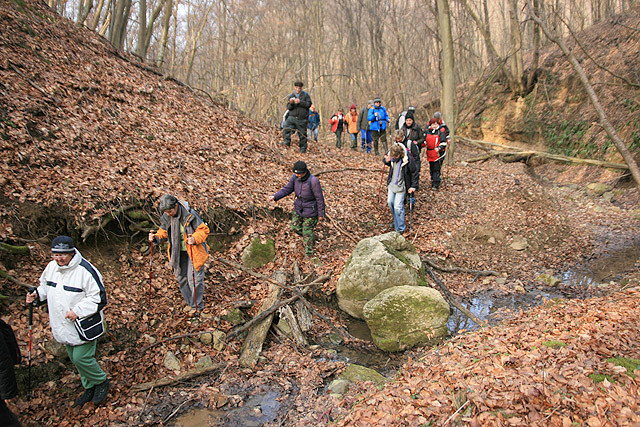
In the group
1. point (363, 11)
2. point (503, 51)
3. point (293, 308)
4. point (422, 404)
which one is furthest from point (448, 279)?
point (503, 51)

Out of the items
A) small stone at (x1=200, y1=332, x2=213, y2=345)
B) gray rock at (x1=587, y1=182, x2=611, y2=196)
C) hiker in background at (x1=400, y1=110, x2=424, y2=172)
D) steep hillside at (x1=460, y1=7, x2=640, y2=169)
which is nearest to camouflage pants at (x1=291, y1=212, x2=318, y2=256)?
small stone at (x1=200, y1=332, x2=213, y2=345)

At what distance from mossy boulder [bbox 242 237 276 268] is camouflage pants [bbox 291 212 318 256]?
63cm

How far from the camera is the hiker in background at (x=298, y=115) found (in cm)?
1137

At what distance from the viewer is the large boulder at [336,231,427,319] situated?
22.5 feet

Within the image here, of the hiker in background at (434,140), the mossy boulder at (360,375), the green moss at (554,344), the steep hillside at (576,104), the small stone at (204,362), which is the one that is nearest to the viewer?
the green moss at (554,344)

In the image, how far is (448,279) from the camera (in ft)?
26.9

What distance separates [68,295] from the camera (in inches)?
158

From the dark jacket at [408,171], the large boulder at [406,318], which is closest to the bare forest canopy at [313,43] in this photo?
the dark jacket at [408,171]

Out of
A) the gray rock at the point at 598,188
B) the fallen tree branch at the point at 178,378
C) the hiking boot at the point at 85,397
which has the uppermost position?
the gray rock at the point at 598,188

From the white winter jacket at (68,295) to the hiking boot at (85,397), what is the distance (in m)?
0.74

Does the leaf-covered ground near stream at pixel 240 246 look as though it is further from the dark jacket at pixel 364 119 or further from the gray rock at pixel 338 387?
the dark jacket at pixel 364 119

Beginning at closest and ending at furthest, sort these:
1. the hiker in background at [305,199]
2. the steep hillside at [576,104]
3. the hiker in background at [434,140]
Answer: the hiker in background at [305,199], the hiker in background at [434,140], the steep hillside at [576,104]

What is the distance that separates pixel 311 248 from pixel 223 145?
4294mm

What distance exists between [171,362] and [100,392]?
0.98 metres
